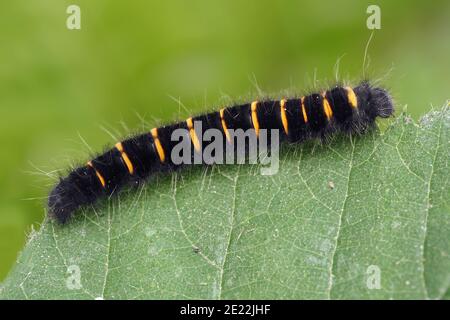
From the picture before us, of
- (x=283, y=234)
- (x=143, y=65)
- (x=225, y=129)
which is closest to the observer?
(x=283, y=234)

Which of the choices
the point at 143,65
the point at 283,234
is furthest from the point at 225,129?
the point at 143,65

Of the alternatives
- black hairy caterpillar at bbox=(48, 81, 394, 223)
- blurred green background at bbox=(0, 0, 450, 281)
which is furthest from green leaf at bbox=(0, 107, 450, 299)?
blurred green background at bbox=(0, 0, 450, 281)

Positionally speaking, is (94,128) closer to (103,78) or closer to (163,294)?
(103,78)

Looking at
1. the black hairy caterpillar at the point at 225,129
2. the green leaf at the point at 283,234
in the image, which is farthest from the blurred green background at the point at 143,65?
the green leaf at the point at 283,234

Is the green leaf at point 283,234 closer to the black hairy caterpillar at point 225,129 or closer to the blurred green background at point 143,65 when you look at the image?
the black hairy caterpillar at point 225,129

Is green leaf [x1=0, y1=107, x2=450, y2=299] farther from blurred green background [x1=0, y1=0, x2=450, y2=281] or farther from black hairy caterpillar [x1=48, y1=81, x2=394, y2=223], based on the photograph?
blurred green background [x1=0, y1=0, x2=450, y2=281]

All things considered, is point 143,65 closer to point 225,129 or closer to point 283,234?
point 225,129

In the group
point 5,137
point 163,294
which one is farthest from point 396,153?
point 5,137
